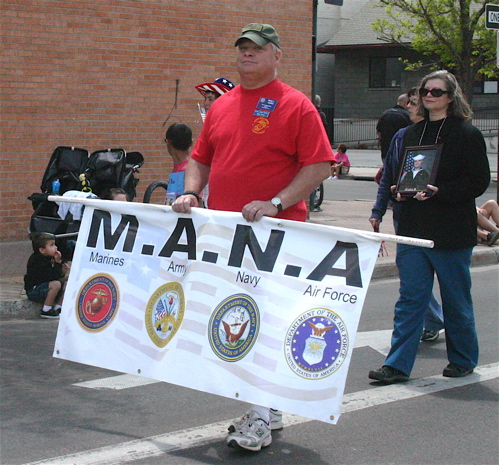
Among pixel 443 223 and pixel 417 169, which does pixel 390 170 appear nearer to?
pixel 417 169

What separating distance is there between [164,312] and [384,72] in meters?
38.0

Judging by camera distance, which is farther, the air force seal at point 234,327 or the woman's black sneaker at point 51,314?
the woman's black sneaker at point 51,314

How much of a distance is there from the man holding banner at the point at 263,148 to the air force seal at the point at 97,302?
612 mm

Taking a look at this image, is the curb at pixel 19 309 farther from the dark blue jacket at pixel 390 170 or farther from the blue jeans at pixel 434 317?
the blue jeans at pixel 434 317

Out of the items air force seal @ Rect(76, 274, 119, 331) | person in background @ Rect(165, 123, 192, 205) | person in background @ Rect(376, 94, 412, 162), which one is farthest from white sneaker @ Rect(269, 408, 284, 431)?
person in background @ Rect(376, 94, 412, 162)

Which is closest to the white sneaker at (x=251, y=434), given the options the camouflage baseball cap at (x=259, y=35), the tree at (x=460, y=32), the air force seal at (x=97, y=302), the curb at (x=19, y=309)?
the air force seal at (x=97, y=302)

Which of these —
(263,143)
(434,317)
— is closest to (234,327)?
(263,143)

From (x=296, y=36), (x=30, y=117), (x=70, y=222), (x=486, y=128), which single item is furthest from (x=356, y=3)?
(x=70, y=222)

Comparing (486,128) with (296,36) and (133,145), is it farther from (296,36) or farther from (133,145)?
(133,145)

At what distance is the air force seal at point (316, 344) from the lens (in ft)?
13.2

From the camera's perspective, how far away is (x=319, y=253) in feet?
13.6

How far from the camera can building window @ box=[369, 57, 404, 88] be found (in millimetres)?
40500

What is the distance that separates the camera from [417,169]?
217 inches

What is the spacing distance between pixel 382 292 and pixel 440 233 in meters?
3.76
